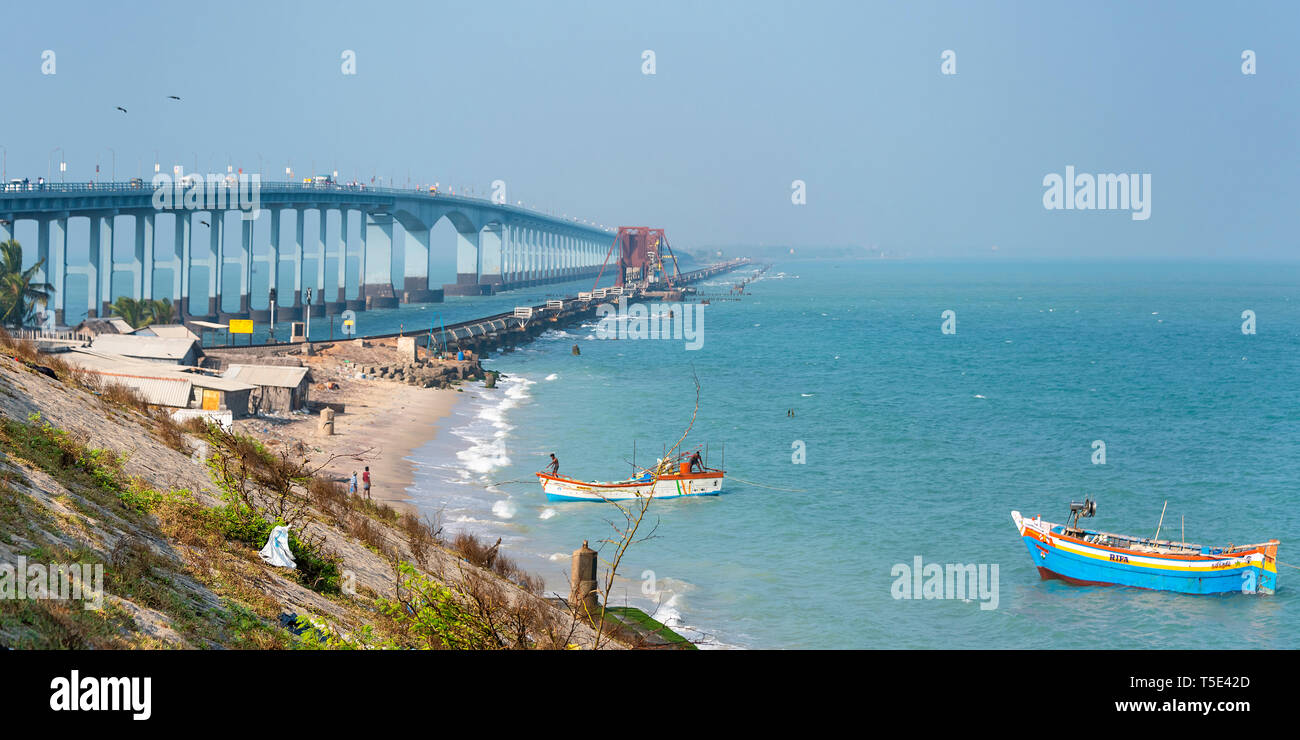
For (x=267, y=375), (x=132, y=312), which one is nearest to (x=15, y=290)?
(x=132, y=312)

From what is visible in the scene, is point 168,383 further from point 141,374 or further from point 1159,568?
point 1159,568

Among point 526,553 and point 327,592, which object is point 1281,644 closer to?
point 526,553

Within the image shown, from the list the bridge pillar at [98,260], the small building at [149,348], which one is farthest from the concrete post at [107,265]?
the small building at [149,348]

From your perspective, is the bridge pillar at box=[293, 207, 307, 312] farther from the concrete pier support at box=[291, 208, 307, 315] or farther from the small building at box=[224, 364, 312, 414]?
the small building at box=[224, 364, 312, 414]

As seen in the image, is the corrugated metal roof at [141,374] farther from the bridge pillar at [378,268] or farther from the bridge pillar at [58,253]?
the bridge pillar at [378,268]

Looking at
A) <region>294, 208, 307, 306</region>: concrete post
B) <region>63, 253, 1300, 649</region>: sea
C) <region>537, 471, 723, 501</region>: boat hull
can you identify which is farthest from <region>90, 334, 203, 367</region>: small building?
<region>294, 208, 307, 306</region>: concrete post
